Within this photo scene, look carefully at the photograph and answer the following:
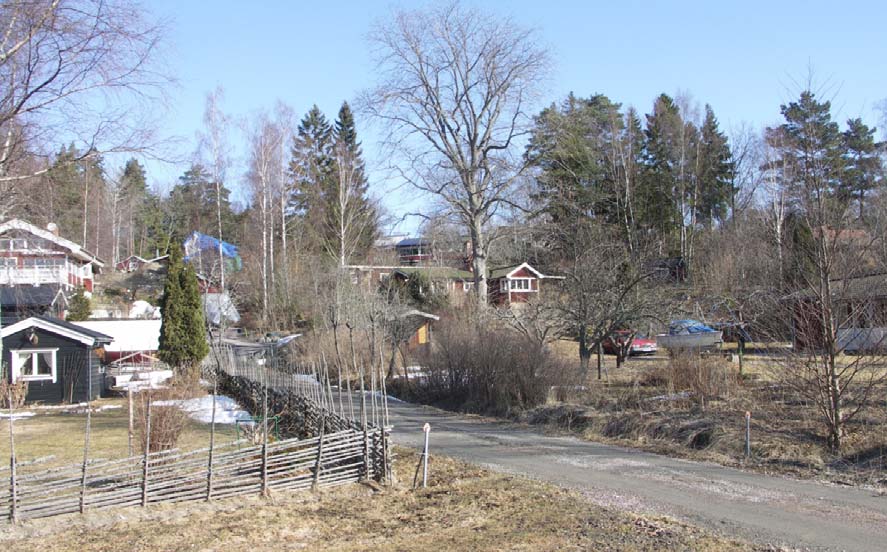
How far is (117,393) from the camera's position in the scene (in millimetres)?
29828

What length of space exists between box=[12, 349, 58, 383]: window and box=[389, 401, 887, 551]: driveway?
1692 cm

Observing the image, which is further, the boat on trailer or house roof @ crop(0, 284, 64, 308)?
house roof @ crop(0, 284, 64, 308)

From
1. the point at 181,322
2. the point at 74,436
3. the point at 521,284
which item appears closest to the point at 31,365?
the point at 181,322

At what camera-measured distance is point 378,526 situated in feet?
30.6

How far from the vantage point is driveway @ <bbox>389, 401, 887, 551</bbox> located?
8672mm

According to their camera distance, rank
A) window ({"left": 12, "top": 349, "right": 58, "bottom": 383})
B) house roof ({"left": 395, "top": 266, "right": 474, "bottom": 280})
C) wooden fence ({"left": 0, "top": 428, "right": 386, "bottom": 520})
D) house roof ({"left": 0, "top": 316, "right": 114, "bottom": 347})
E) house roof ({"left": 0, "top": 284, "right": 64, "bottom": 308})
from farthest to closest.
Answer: house roof ({"left": 395, "top": 266, "right": 474, "bottom": 280}) → house roof ({"left": 0, "top": 284, "right": 64, "bottom": 308}) → window ({"left": 12, "top": 349, "right": 58, "bottom": 383}) → house roof ({"left": 0, "top": 316, "right": 114, "bottom": 347}) → wooden fence ({"left": 0, "top": 428, "right": 386, "bottom": 520})

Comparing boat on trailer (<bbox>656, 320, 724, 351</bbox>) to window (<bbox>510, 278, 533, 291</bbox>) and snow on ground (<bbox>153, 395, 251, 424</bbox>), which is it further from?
window (<bbox>510, 278, 533, 291</bbox>)

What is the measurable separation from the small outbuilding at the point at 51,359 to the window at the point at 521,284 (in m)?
29.9

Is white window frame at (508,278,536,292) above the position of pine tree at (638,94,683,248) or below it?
below

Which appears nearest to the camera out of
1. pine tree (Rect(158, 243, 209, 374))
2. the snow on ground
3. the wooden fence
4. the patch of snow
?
the wooden fence

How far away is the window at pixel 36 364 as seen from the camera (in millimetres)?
26780

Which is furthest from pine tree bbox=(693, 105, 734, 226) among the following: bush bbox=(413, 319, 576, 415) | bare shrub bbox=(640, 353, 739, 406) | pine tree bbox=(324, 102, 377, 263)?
bare shrub bbox=(640, 353, 739, 406)

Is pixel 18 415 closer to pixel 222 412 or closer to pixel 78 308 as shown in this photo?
pixel 222 412

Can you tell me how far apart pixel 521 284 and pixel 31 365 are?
1271 inches
